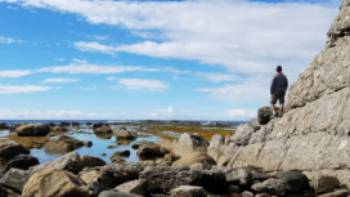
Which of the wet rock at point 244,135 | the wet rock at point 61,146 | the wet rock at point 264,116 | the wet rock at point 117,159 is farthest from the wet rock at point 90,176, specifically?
the wet rock at point 61,146

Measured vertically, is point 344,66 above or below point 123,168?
above

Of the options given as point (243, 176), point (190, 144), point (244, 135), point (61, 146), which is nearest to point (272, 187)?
point (243, 176)

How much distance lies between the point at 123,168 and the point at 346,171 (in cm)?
1029

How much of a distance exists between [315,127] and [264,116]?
5.21 metres

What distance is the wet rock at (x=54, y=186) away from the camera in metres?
18.4

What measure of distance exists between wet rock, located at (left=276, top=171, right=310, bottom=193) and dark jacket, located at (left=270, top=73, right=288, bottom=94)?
8152mm

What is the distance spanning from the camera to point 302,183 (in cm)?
2197

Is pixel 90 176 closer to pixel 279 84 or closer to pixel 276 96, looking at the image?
pixel 276 96

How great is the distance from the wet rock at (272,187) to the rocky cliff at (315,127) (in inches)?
87.9

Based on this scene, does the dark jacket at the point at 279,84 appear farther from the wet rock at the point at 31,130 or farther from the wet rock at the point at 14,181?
the wet rock at the point at 31,130

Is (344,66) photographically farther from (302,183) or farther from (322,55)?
(302,183)

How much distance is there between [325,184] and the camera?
2150 centimetres

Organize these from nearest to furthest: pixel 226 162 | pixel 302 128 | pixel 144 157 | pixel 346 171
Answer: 1. pixel 346 171
2. pixel 302 128
3. pixel 226 162
4. pixel 144 157

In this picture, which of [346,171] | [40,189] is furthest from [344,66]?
[40,189]
